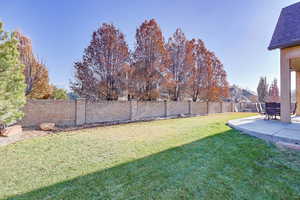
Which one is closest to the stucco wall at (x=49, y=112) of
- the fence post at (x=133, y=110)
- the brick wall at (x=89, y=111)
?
the brick wall at (x=89, y=111)

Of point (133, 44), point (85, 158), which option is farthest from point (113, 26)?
point (85, 158)

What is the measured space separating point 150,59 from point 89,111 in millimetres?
7459

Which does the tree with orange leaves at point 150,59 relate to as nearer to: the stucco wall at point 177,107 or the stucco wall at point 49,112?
the stucco wall at point 177,107

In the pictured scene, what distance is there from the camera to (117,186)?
7.89 feet

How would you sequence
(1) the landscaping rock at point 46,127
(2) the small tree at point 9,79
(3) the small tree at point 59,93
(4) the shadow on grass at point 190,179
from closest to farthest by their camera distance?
1. (4) the shadow on grass at point 190,179
2. (2) the small tree at point 9,79
3. (1) the landscaping rock at point 46,127
4. (3) the small tree at point 59,93

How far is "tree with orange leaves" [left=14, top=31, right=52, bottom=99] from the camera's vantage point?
11.6 meters

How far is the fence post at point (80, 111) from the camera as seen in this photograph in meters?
9.00

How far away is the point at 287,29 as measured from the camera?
7152mm

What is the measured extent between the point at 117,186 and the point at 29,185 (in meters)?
1.53

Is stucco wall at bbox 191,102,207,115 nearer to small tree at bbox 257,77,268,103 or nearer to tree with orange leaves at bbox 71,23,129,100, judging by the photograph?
tree with orange leaves at bbox 71,23,129,100

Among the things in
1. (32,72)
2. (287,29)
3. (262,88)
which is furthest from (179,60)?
(262,88)

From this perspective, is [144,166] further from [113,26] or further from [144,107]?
[113,26]

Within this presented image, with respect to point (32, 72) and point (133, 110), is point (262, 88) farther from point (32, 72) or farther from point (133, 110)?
point (32, 72)

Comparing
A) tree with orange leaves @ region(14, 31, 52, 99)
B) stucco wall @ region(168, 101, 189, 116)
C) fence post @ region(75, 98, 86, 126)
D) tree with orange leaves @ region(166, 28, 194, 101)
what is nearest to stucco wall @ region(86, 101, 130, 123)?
fence post @ region(75, 98, 86, 126)
